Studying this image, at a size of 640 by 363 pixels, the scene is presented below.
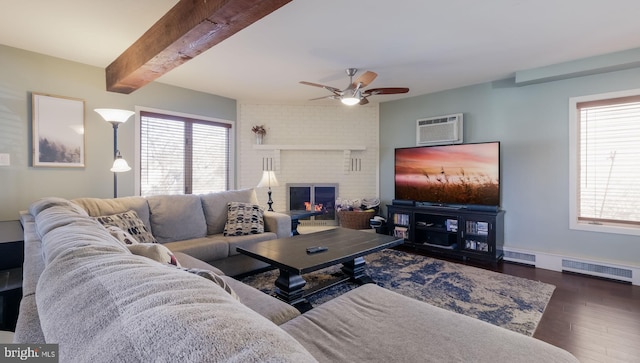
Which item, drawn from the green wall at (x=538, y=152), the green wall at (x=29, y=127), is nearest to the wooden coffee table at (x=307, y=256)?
the green wall at (x=538, y=152)

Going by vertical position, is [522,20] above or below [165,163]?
above

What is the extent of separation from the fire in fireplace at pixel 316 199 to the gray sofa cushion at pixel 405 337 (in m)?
3.67

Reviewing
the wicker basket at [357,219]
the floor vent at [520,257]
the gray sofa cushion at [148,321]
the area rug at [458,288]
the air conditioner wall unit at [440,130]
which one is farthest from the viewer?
the wicker basket at [357,219]

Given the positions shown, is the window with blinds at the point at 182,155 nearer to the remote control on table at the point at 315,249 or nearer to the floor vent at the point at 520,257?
the remote control on table at the point at 315,249

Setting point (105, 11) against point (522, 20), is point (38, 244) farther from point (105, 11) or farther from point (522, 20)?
point (522, 20)

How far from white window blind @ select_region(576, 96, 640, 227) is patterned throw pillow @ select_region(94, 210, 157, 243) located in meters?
4.76

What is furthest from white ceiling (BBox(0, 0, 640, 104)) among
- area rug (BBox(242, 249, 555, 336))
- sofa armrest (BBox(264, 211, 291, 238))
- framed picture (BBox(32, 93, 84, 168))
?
area rug (BBox(242, 249, 555, 336))

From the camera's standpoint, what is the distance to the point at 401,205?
178 inches

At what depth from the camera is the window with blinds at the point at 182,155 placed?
155 inches

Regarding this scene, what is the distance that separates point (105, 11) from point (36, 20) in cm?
70

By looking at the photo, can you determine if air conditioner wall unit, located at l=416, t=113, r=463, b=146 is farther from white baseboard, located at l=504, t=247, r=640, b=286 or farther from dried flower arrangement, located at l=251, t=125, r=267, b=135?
dried flower arrangement, located at l=251, t=125, r=267, b=135

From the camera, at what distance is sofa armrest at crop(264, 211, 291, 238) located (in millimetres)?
3406

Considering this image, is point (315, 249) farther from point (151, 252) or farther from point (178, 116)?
point (178, 116)

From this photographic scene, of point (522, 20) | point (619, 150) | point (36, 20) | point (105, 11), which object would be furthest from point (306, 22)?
point (619, 150)
